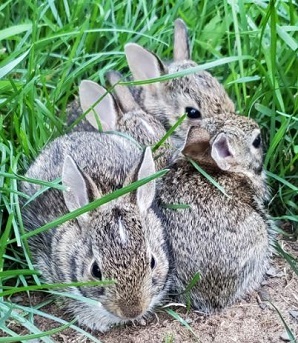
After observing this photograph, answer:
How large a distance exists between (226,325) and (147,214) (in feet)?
2.80

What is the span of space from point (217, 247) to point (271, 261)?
27.0 inches

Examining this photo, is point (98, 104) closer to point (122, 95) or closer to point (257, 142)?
point (122, 95)

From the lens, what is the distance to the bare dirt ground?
6379mm

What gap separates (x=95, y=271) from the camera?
243 inches

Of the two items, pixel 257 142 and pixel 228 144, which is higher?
pixel 228 144

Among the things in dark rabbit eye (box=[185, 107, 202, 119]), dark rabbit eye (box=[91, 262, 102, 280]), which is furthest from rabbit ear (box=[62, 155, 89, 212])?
dark rabbit eye (box=[185, 107, 202, 119])

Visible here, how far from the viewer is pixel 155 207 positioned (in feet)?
21.6

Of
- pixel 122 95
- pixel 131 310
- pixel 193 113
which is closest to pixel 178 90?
pixel 193 113

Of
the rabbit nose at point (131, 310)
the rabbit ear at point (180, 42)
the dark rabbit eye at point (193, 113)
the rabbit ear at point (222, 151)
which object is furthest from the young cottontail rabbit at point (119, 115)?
the rabbit nose at point (131, 310)

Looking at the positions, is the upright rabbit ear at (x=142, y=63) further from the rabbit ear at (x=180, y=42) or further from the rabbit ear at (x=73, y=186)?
the rabbit ear at (x=73, y=186)

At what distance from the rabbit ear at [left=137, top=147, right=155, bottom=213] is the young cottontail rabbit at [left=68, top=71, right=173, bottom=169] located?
0.65 metres

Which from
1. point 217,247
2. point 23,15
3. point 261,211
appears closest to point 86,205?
point 217,247

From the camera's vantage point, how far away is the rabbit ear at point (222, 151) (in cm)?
664

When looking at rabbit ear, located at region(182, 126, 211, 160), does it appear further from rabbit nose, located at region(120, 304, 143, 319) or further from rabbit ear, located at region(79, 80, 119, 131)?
rabbit nose, located at region(120, 304, 143, 319)
